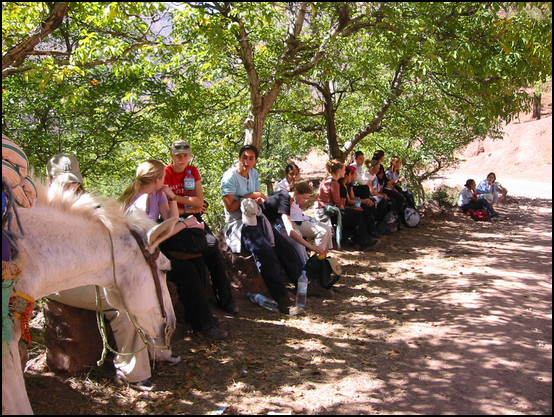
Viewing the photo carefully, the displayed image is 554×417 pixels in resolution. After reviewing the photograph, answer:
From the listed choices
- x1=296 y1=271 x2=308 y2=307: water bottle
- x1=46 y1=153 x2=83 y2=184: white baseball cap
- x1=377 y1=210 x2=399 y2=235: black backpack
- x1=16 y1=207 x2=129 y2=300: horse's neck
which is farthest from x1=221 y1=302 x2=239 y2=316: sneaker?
x1=377 y1=210 x2=399 y2=235: black backpack

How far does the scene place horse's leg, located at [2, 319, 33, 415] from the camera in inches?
89.4

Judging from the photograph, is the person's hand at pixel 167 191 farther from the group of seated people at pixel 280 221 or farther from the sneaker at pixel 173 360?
the sneaker at pixel 173 360

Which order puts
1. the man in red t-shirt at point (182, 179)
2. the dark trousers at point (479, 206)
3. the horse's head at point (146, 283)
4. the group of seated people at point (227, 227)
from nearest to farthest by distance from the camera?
1. the horse's head at point (146, 283)
2. the group of seated people at point (227, 227)
3. the man in red t-shirt at point (182, 179)
4. the dark trousers at point (479, 206)

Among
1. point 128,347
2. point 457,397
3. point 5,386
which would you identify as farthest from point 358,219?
point 5,386

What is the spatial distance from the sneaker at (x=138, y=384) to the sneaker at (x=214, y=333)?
3.00 ft

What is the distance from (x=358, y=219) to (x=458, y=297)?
9.30 ft

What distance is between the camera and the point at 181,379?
3721mm

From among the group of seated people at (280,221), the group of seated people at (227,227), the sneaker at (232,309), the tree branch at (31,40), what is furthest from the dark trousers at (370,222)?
the tree branch at (31,40)

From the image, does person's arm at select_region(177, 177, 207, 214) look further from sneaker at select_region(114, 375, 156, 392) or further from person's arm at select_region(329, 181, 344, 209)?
person's arm at select_region(329, 181, 344, 209)

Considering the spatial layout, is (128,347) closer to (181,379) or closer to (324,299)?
(181,379)

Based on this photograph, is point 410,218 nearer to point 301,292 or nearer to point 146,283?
point 301,292

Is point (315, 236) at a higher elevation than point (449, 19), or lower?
lower

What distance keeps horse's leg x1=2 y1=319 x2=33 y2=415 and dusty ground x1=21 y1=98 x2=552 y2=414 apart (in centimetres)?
92

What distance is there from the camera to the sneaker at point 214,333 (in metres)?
4.39
